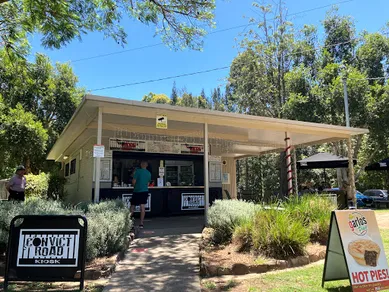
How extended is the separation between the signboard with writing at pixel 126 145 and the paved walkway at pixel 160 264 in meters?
3.91

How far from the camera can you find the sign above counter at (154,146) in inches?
424

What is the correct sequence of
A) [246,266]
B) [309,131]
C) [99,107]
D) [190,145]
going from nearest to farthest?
[246,266], [99,107], [309,131], [190,145]

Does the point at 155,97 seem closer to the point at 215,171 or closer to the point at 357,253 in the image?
the point at 215,171

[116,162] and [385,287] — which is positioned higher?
[116,162]

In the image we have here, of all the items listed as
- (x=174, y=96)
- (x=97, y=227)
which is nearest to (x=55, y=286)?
(x=97, y=227)

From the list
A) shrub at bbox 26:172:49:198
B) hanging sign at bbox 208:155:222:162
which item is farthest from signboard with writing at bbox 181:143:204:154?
shrub at bbox 26:172:49:198

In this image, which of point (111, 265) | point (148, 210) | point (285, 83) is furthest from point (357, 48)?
point (111, 265)

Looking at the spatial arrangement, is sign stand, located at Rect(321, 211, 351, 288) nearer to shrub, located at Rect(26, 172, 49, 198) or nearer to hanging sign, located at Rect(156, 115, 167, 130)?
hanging sign, located at Rect(156, 115, 167, 130)

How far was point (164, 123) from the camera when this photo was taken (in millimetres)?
7848

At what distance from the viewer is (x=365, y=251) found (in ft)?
12.7

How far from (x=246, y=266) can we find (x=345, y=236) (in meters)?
1.51

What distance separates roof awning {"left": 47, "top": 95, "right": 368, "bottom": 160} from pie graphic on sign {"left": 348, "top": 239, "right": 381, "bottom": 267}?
513 centimetres

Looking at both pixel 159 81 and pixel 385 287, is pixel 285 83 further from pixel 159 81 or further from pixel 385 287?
pixel 385 287

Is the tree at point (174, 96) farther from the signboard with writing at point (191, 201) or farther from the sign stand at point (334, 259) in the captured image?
the sign stand at point (334, 259)
